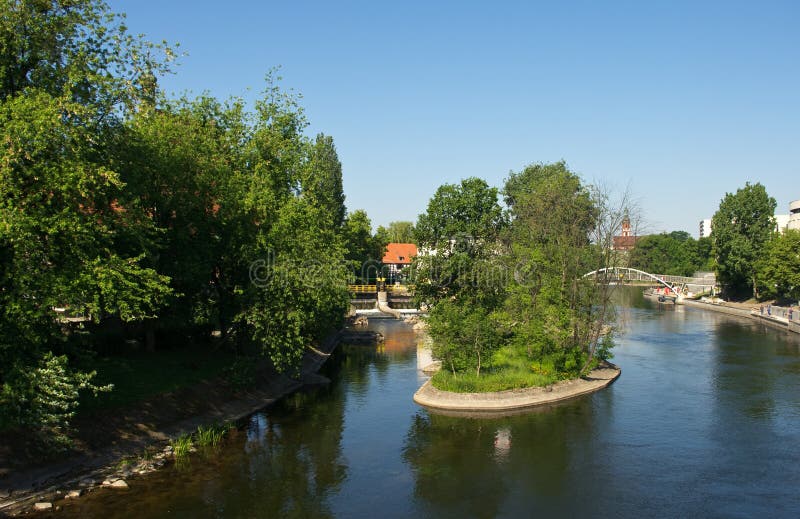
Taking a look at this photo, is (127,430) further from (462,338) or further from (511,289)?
(511,289)

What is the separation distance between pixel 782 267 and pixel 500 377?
70.0m

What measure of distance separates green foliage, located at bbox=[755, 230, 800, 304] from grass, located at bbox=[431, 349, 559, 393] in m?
64.2

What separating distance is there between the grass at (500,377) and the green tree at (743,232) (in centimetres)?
7518

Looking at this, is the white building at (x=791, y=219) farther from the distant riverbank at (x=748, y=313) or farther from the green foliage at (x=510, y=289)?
the green foliage at (x=510, y=289)

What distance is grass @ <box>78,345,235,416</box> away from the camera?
97.5 feet

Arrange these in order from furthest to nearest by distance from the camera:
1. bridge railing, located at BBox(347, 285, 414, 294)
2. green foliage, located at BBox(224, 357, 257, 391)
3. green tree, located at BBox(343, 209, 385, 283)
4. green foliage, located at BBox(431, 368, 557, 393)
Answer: bridge railing, located at BBox(347, 285, 414, 294) → green tree, located at BBox(343, 209, 385, 283) → green foliage, located at BBox(431, 368, 557, 393) → green foliage, located at BBox(224, 357, 257, 391)

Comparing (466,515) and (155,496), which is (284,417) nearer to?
(155,496)

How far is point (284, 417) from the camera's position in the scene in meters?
37.0

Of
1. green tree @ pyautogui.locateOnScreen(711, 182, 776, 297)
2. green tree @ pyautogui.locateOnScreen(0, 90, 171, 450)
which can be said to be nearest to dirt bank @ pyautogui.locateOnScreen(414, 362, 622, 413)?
green tree @ pyautogui.locateOnScreen(0, 90, 171, 450)

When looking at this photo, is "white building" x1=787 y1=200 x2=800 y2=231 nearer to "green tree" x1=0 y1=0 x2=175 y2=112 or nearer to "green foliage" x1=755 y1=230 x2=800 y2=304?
"green foliage" x1=755 y1=230 x2=800 y2=304

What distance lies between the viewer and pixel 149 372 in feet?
114

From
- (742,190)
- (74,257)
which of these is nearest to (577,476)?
(74,257)

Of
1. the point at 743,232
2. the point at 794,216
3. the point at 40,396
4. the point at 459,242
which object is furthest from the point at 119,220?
the point at 794,216

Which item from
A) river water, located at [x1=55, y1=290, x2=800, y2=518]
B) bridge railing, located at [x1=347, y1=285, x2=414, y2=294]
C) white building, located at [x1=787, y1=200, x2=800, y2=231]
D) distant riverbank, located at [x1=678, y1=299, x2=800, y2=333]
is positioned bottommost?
river water, located at [x1=55, y1=290, x2=800, y2=518]
